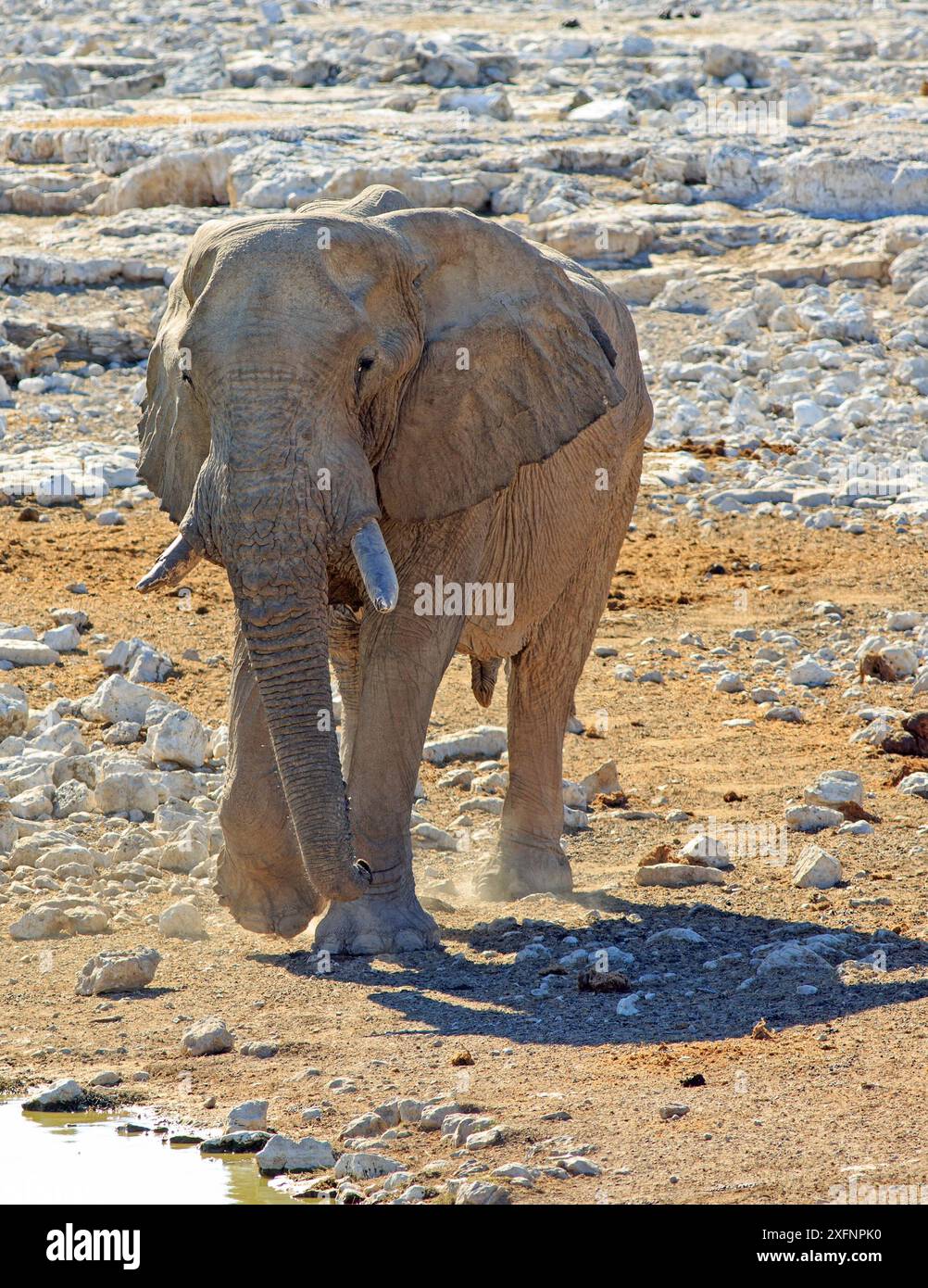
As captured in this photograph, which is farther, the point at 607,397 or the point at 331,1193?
the point at 607,397

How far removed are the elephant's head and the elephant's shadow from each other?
1.81ft

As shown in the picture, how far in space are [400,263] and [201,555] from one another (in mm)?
1287

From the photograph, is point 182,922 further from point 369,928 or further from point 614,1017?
point 614,1017

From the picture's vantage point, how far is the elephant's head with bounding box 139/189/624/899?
6.30 meters

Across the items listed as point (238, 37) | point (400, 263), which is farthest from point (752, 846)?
point (238, 37)

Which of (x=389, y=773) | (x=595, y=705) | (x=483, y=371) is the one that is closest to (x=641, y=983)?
(x=389, y=773)

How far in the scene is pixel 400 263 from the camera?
6.96 meters

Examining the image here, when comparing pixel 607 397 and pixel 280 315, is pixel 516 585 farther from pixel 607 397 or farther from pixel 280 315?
pixel 280 315

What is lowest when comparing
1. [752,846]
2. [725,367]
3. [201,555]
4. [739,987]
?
[725,367]

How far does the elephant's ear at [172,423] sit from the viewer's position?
6984 millimetres

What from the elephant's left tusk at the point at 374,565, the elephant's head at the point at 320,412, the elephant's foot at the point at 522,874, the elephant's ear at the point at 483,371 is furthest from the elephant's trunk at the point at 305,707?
the elephant's foot at the point at 522,874

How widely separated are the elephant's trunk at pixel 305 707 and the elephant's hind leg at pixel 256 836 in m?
0.62

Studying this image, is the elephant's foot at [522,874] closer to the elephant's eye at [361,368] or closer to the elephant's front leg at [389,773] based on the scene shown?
the elephant's front leg at [389,773]

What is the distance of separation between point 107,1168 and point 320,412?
243 cm
